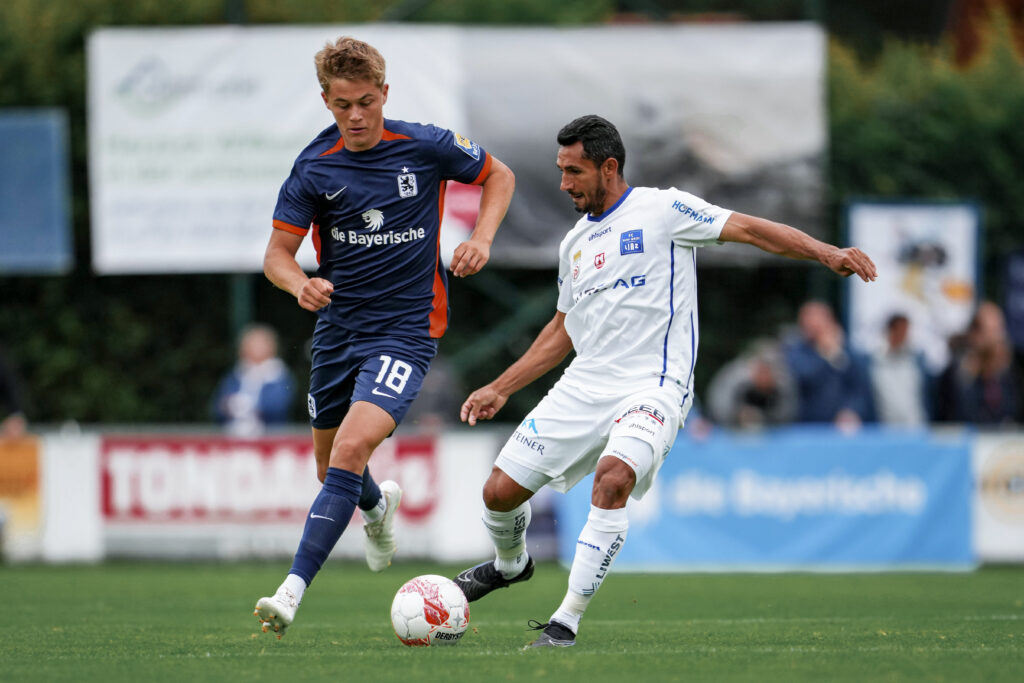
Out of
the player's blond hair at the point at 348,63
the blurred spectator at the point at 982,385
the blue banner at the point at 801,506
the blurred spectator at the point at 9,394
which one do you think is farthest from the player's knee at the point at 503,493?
the blurred spectator at the point at 982,385

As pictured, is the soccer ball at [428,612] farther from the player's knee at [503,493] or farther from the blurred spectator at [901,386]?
the blurred spectator at [901,386]

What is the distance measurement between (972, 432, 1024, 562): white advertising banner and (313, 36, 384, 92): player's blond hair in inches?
338

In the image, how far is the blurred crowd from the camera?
45.6 ft

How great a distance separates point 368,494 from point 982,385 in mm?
8321

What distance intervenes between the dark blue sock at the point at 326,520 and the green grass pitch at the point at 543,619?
405 millimetres

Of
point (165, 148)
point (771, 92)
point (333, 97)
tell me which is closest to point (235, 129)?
point (165, 148)

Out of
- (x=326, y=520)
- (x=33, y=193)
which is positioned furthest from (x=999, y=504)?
(x=33, y=193)

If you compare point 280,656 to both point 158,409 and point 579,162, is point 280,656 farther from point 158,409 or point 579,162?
point 158,409

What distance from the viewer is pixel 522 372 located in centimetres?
741

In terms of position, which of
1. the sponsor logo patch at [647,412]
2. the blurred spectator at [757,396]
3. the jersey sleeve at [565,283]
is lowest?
the blurred spectator at [757,396]

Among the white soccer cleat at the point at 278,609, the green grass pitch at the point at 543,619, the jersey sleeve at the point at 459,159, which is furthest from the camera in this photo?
the jersey sleeve at the point at 459,159

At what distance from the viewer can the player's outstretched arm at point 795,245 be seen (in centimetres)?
653

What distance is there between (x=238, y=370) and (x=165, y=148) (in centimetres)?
289

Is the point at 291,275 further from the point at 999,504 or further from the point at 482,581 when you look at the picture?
the point at 999,504
